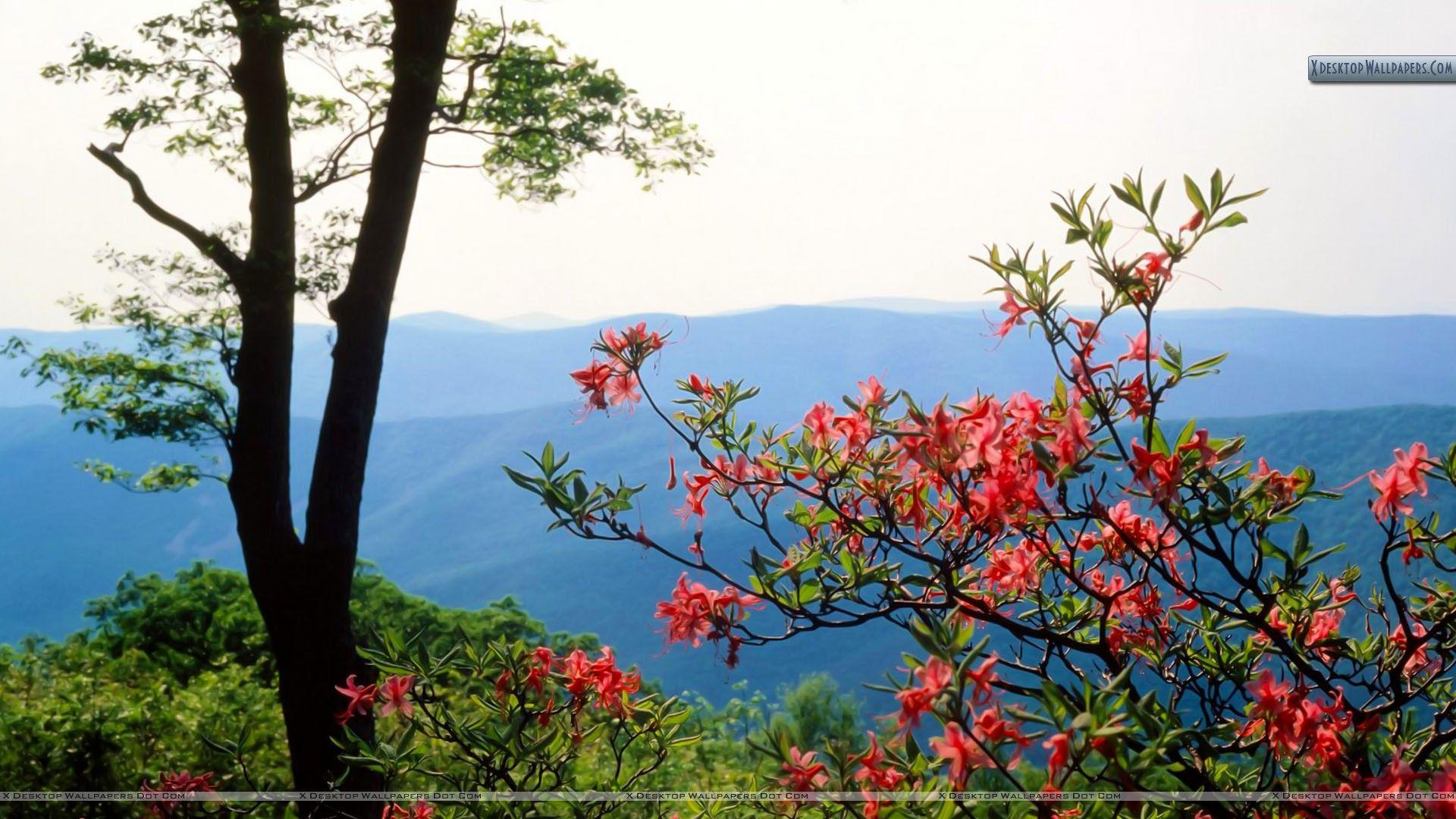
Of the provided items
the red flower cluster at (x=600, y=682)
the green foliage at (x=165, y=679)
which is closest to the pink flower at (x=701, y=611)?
the red flower cluster at (x=600, y=682)

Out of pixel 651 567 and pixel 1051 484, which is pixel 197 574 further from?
pixel 1051 484

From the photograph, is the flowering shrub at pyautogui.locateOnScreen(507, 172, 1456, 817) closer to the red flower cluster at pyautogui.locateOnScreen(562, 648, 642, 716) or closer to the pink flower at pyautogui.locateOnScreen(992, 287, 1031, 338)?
the pink flower at pyautogui.locateOnScreen(992, 287, 1031, 338)

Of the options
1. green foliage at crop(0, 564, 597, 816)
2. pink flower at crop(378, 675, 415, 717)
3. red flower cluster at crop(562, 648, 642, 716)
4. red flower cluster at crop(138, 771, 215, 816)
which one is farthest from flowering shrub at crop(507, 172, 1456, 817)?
green foliage at crop(0, 564, 597, 816)

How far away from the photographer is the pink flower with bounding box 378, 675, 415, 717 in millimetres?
1057

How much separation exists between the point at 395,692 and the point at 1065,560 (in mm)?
651

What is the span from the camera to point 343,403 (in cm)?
217

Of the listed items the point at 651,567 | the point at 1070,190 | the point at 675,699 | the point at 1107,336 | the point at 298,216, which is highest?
the point at 298,216

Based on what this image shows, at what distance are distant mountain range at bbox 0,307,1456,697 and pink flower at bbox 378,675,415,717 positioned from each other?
2509 mm

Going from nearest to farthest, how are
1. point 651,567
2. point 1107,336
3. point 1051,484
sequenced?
1. point 1051,484
2. point 1107,336
3. point 651,567

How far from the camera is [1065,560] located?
1103 mm

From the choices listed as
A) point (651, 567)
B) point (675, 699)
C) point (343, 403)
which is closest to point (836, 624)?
point (675, 699)

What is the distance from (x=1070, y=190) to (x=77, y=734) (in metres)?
2.44

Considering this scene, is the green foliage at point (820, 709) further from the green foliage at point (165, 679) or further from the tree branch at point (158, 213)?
the tree branch at point (158, 213)

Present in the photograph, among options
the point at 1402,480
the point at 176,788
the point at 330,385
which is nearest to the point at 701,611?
the point at 1402,480
